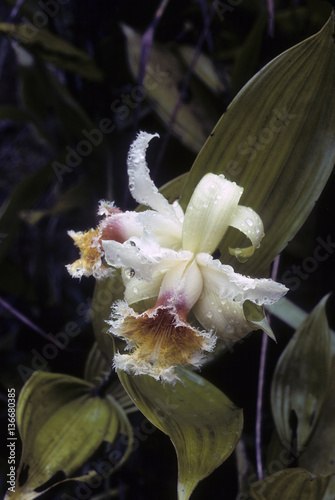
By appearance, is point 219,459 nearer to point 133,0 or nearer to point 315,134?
point 315,134

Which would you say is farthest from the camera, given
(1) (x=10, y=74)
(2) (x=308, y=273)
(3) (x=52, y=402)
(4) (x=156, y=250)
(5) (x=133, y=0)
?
(1) (x=10, y=74)

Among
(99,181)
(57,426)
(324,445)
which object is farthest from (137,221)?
(99,181)

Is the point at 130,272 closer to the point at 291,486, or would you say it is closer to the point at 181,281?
the point at 181,281

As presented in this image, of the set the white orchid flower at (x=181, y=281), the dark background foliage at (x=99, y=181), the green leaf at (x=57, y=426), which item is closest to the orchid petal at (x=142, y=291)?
the white orchid flower at (x=181, y=281)

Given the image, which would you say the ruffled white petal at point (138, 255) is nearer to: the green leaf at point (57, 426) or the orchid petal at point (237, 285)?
the orchid petal at point (237, 285)

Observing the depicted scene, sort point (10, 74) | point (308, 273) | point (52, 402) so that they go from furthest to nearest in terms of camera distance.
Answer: point (10, 74)
point (308, 273)
point (52, 402)

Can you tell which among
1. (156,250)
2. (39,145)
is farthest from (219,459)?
(39,145)

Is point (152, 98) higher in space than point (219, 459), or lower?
higher
